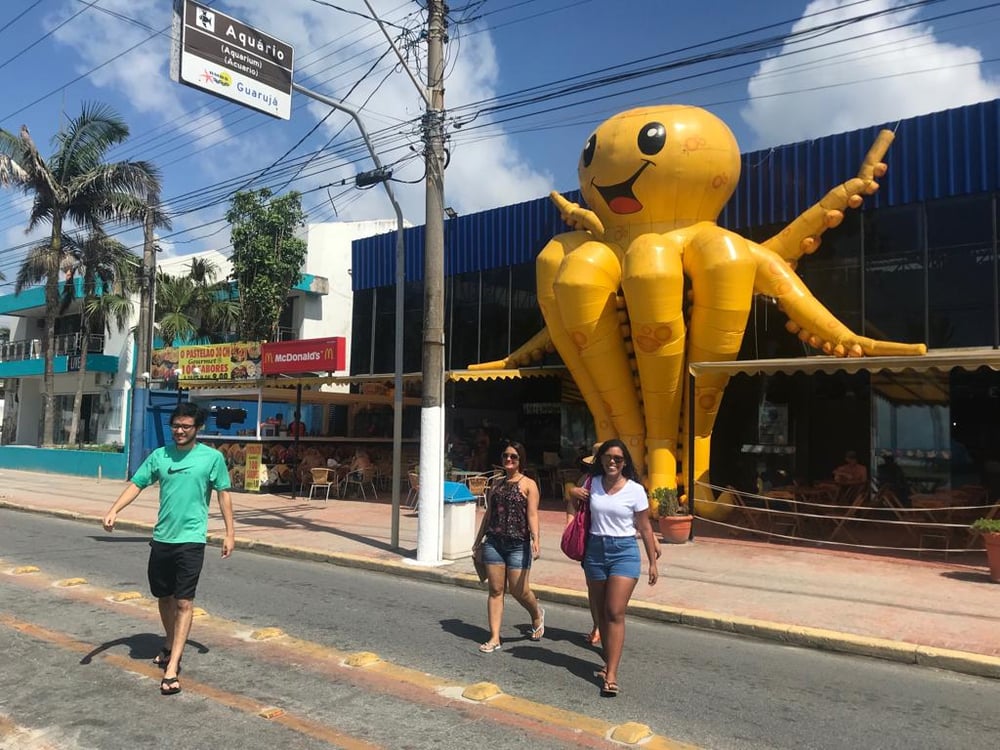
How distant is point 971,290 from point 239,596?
12.1m

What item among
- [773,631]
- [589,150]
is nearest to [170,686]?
[773,631]

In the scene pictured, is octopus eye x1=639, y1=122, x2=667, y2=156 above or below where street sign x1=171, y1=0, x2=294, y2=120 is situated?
above

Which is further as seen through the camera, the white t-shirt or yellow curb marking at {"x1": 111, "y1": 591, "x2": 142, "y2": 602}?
yellow curb marking at {"x1": 111, "y1": 591, "x2": 142, "y2": 602}

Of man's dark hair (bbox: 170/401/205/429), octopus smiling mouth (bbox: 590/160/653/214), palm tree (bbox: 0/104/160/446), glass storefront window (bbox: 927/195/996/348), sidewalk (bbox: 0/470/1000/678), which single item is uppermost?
palm tree (bbox: 0/104/160/446)

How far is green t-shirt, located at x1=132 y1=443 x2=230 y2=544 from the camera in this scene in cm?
493

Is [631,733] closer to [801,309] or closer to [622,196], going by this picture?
[801,309]

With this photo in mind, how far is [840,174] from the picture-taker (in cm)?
1397

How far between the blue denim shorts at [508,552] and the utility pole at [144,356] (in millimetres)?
17835

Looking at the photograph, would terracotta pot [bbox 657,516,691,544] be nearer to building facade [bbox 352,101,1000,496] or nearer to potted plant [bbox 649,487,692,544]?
potted plant [bbox 649,487,692,544]

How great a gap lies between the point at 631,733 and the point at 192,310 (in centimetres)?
2754

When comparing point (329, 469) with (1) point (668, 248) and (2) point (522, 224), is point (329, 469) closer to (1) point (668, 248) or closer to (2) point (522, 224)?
(2) point (522, 224)

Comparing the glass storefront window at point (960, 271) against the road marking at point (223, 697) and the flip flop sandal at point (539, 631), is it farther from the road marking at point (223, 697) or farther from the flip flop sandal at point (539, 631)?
the road marking at point (223, 697)

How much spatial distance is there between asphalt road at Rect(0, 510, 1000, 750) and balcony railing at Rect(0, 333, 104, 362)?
2721cm

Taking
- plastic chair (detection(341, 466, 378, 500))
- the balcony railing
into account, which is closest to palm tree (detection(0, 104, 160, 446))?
the balcony railing
